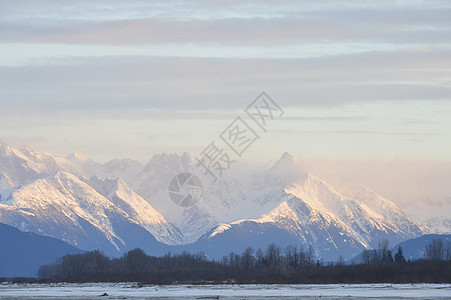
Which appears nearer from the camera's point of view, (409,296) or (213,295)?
(409,296)

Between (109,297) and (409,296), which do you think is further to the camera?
(109,297)

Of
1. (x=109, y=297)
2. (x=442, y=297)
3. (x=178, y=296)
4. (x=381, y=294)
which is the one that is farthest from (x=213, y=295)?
(x=442, y=297)

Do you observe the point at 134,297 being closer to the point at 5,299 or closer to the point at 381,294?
the point at 5,299

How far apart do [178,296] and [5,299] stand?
88.9ft

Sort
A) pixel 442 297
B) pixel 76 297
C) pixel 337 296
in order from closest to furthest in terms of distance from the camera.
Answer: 1. pixel 442 297
2. pixel 337 296
3. pixel 76 297

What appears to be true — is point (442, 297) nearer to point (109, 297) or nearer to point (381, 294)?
point (381, 294)

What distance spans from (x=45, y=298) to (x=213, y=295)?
87.7 feet

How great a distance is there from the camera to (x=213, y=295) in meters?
158

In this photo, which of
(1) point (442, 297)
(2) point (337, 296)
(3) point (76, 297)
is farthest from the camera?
(3) point (76, 297)

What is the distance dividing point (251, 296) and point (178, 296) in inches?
499

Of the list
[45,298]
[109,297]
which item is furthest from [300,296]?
[45,298]

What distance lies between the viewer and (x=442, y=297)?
140 meters

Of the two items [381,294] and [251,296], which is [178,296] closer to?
[251,296]

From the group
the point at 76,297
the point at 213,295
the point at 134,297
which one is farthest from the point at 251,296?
the point at 76,297
